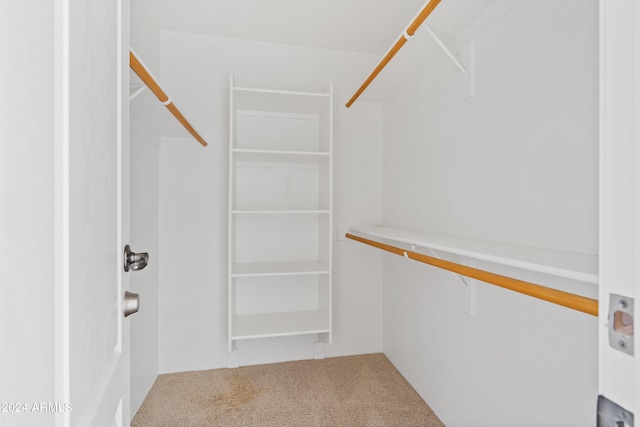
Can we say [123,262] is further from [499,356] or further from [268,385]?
[268,385]

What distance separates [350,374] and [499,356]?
1.01 meters

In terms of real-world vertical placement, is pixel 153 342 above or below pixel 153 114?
below

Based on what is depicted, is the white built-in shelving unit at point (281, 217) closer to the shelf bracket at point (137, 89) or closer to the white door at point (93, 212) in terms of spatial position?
the shelf bracket at point (137, 89)

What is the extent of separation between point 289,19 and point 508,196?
1528 millimetres

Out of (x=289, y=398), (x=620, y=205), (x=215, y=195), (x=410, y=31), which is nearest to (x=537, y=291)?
(x=620, y=205)

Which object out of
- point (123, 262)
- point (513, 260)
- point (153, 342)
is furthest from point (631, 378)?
point (153, 342)

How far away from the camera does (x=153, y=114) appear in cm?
156

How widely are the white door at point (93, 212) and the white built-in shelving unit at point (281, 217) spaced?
4.51 feet

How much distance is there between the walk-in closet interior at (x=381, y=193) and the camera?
0.99 metres

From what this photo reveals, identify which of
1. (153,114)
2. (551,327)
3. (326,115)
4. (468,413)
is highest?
(326,115)

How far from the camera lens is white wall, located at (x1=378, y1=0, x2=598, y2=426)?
3.07ft

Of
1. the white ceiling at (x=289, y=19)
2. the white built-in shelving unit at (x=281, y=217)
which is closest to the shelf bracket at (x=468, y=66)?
the white ceiling at (x=289, y=19)

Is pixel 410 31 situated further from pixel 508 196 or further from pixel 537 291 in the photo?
pixel 537 291

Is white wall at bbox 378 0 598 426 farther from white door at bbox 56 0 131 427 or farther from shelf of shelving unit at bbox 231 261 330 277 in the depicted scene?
white door at bbox 56 0 131 427
